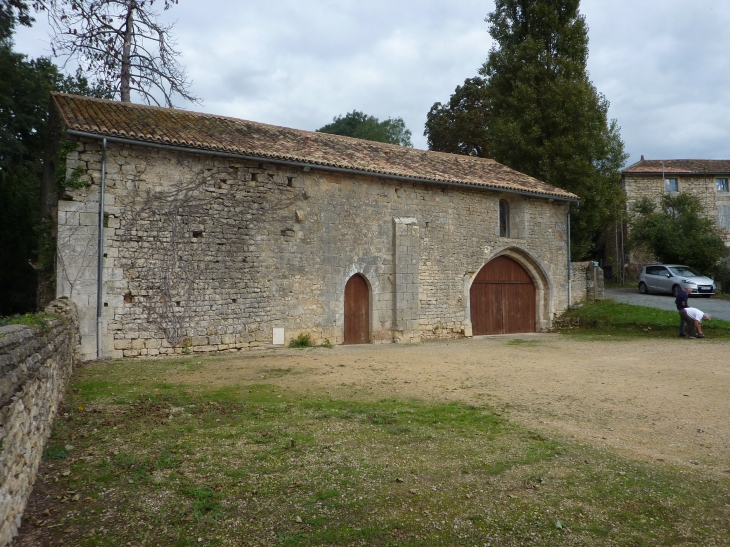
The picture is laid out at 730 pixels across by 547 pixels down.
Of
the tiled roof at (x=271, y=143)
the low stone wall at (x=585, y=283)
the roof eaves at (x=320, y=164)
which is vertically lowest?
the low stone wall at (x=585, y=283)

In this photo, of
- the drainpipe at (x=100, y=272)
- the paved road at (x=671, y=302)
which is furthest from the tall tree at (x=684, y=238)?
the drainpipe at (x=100, y=272)

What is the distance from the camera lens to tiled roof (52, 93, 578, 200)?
35.3ft

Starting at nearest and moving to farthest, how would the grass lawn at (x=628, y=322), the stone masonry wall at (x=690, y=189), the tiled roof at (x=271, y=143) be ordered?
the tiled roof at (x=271, y=143)
the grass lawn at (x=628, y=322)
the stone masonry wall at (x=690, y=189)

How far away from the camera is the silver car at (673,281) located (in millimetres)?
19734

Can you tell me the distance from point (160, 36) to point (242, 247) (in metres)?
8.30

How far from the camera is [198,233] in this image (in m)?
11.2

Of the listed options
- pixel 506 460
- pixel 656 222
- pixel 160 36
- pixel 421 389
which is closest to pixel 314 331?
pixel 421 389

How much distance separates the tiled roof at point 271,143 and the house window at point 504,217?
0.77 metres

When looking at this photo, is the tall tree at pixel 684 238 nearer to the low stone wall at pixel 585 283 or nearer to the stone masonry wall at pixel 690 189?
the stone masonry wall at pixel 690 189

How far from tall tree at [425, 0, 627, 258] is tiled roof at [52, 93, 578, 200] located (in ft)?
12.1

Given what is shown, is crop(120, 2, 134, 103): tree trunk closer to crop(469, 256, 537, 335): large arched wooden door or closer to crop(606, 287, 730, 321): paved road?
crop(469, 256, 537, 335): large arched wooden door

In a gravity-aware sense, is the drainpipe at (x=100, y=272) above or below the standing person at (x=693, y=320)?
above

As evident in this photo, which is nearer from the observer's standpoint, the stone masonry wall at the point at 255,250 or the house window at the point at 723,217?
the stone masonry wall at the point at 255,250

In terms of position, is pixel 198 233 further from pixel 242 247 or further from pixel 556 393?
pixel 556 393
